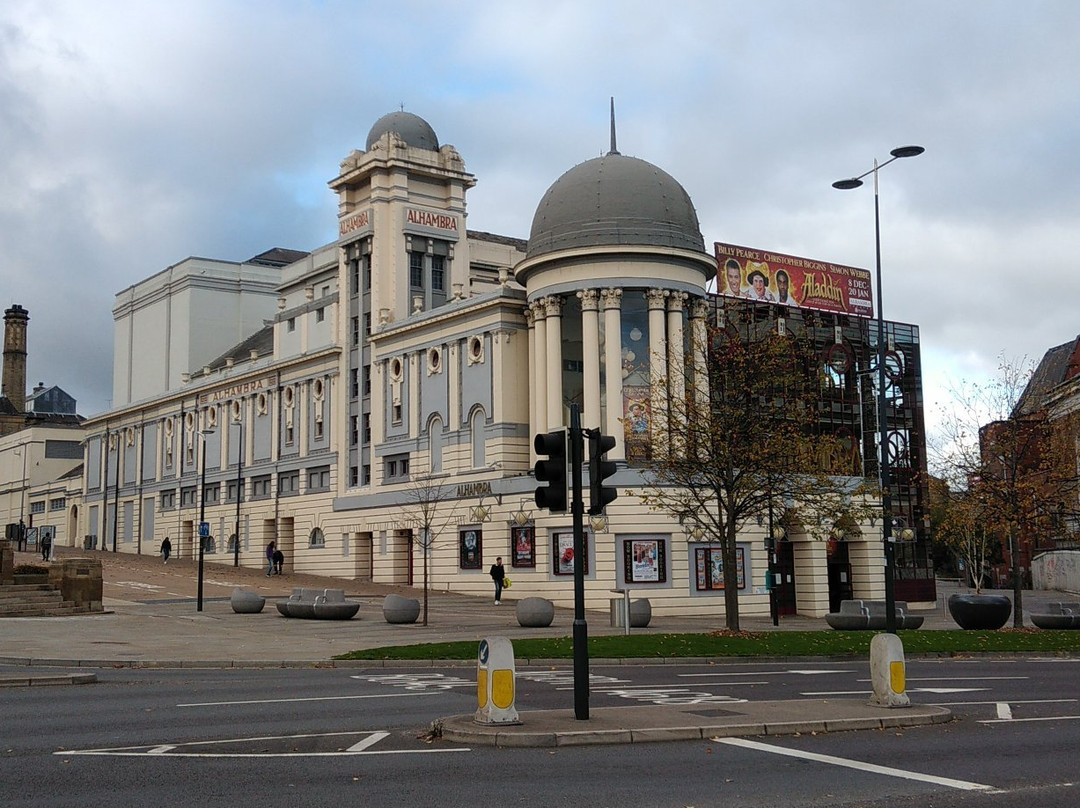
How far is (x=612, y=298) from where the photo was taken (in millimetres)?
51094

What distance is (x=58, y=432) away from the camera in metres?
116

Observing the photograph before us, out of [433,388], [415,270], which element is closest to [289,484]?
[433,388]

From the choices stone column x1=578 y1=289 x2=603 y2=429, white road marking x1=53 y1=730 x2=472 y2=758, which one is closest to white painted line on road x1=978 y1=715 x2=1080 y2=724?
white road marking x1=53 y1=730 x2=472 y2=758

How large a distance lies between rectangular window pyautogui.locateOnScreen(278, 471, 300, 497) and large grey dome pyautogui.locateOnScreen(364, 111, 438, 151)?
19466mm

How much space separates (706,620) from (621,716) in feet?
103

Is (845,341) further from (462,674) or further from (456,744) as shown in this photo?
(456,744)

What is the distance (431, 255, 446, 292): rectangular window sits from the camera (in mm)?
65000

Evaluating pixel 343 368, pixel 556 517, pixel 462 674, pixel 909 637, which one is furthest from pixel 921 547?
pixel 462 674

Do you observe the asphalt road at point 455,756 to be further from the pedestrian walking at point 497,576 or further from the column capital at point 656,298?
the column capital at point 656,298

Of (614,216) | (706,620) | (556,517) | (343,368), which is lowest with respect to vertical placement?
(706,620)

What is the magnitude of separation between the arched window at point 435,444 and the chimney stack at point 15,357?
313ft

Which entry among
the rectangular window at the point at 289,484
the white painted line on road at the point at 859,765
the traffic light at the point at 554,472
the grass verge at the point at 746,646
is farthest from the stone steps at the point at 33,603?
the white painted line on road at the point at 859,765

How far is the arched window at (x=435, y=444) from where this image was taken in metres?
58.2

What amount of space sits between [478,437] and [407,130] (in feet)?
64.3
